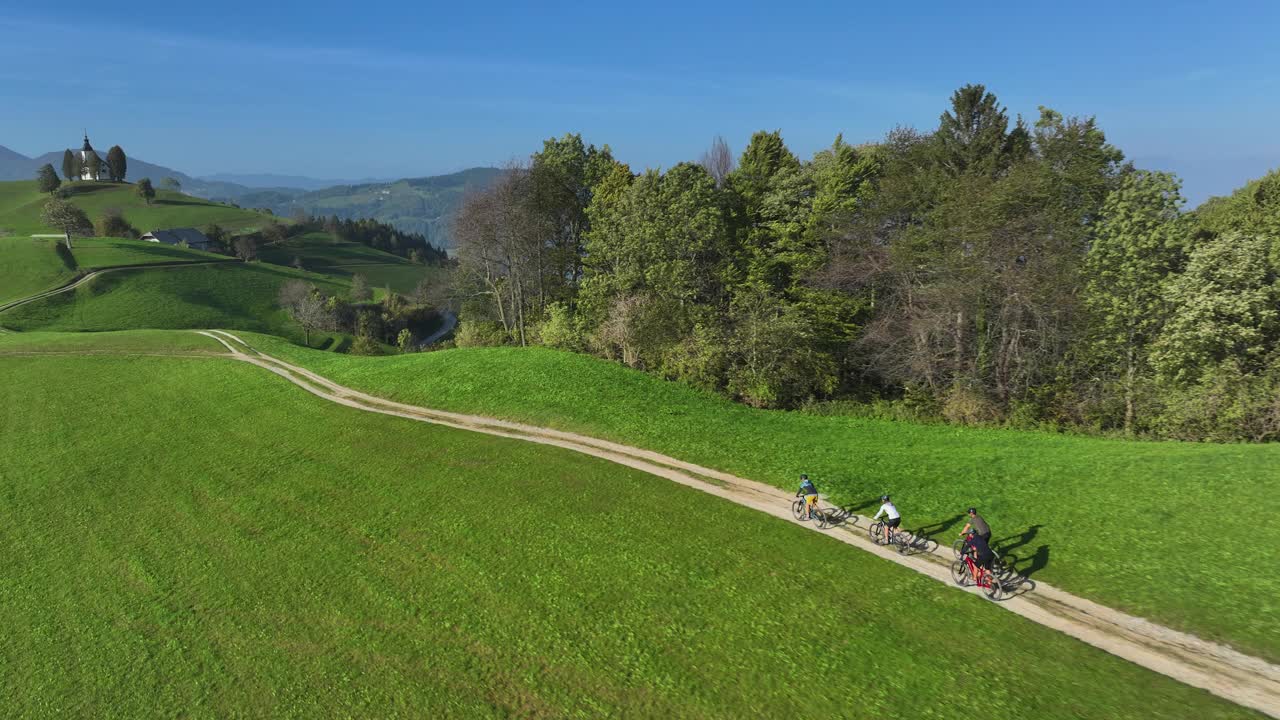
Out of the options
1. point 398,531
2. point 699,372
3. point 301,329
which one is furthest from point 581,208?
point 301,329

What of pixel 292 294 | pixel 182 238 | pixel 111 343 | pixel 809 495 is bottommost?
pixel 292 294

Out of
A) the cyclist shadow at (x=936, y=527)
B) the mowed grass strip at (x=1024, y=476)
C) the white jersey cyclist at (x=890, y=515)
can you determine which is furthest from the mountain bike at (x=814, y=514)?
the cyclist shadow at (x=936, y=527)

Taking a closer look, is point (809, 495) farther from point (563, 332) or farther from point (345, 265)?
point (345, 265)

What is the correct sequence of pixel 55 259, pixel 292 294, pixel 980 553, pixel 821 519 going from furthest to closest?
pixel 292 294
pixel 55 259
pixel 821 519
pixel 980 553

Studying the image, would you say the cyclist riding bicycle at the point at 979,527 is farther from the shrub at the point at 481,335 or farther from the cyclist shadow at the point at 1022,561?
the shrub at the point at 481,335

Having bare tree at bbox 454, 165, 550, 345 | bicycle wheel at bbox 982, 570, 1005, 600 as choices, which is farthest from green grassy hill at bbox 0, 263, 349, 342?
bicycle wheel at bbox 982, 570, 1005, 600

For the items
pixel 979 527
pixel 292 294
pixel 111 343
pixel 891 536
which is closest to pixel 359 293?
pixel 292 294
